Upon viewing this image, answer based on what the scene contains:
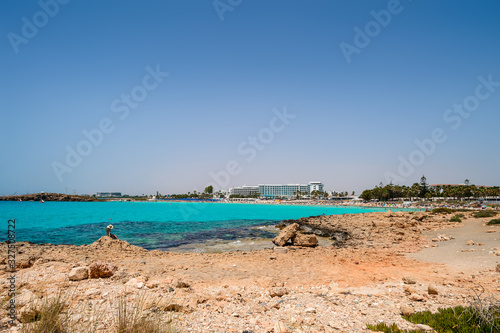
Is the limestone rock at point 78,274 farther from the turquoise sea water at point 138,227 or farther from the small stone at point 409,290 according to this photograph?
the turquoise sea water at point 138,227

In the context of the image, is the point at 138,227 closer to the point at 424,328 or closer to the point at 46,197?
the point at 424,328

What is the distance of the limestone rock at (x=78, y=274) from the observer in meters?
8.63

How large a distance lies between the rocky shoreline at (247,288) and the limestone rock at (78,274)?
0.03 m

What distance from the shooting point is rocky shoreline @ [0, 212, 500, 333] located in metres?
5.73

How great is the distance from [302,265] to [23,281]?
35.7 feet

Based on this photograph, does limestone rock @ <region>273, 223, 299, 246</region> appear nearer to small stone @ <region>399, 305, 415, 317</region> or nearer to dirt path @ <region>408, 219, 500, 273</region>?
dirt path @ <region>408, 219, 500, 273</region>

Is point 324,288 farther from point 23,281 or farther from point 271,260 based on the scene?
point 23,281

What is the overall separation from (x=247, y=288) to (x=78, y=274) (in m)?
5.76

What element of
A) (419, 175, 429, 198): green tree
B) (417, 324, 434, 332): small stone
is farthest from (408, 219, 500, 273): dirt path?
(419, 175, 429, 198): green tree

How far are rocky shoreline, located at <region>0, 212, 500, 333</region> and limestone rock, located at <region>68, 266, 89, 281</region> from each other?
0.03 metres

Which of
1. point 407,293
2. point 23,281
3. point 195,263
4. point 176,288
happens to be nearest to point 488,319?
point 407,293

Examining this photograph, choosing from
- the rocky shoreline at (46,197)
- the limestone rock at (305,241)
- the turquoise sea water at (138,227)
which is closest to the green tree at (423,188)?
the turquoise sea water at (138,227)

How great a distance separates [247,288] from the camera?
859 centimetres

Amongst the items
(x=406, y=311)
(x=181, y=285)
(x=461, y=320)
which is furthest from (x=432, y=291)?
(x=181, y=285)
